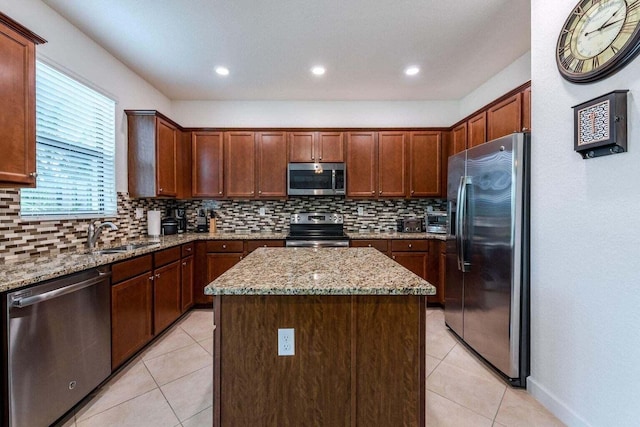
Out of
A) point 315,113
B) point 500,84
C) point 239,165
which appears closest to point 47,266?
point 239,165

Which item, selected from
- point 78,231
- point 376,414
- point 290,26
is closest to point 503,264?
point 376,414

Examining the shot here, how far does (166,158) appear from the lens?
339cm

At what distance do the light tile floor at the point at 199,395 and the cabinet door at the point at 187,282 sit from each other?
0.67 m

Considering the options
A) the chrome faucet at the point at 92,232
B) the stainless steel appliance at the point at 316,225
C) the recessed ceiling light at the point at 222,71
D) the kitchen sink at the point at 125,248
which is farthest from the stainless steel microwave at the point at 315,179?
the chrome faucet at the point at 92,232

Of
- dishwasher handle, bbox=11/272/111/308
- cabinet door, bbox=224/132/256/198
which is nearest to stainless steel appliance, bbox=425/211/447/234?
cabinet door, bbox=224/132/256/198

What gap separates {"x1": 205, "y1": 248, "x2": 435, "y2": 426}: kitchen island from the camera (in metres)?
1.33

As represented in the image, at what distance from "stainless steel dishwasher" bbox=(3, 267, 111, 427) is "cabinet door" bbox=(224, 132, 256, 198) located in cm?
207

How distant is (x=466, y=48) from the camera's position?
9.07 ft

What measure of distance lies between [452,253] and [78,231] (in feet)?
11.6

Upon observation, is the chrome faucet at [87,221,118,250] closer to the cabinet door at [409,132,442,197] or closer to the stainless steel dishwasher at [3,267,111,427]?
the stainless steel dishwasher at [3,267,111,427]

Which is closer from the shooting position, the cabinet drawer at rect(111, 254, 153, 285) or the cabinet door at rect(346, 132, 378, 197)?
the cabinet drawer at rect(111, 254, 153, 285)

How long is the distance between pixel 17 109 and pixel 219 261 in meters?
2.36

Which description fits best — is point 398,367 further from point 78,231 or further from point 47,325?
point 78,231

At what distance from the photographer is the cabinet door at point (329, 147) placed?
3.92 metres
